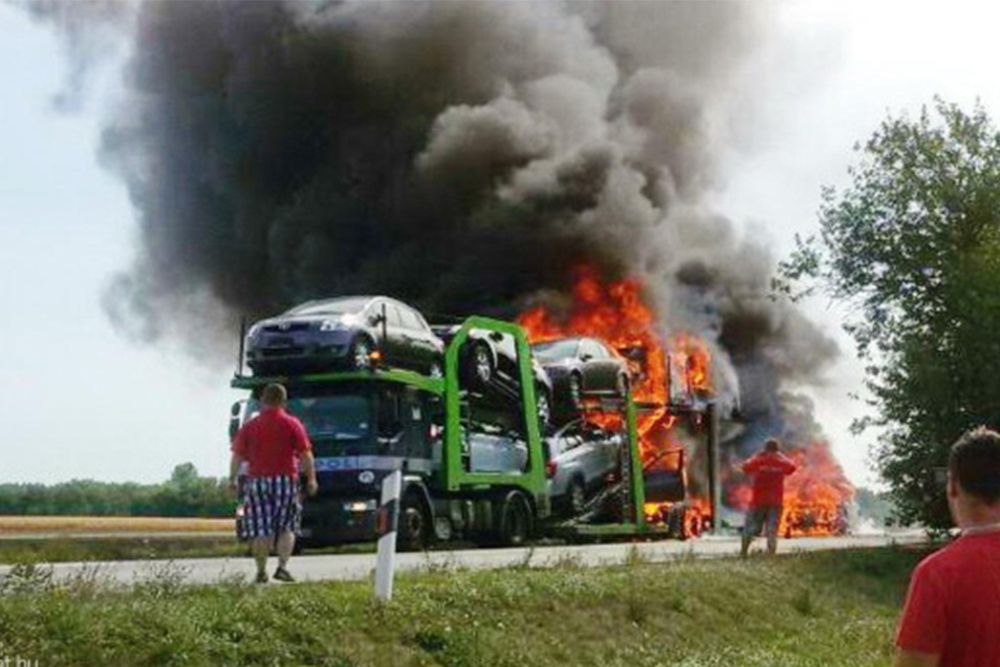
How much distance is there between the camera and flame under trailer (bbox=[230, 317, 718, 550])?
728 inches

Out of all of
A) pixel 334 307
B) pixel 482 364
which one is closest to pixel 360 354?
pixel 334 307

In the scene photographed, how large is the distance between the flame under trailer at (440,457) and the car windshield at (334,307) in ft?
3.83

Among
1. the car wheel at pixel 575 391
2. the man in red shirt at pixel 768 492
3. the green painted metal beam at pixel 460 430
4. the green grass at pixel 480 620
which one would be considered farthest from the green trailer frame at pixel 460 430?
the green grass at pixel 480 620

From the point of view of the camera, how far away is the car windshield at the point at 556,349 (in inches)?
939

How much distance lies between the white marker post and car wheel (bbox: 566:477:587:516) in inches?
481

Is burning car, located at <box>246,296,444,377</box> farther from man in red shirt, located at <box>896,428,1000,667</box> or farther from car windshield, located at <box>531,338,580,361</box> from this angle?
man in red shirt, located at <box>896,428,1000,667</box>

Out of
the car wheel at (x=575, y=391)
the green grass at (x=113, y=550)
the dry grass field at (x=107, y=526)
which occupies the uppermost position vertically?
the car wheel at (x=575, y=391)

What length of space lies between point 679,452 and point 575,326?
10371mm

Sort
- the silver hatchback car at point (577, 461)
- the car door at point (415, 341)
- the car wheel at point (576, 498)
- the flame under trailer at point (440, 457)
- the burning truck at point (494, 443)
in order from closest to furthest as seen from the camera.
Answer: the flame under trailer at point (440, 457) < the burning truck at point (494, 443) < the car door at point (415, 341) < the silver hatchback car at point (577, 461) < the car wheel at point (576, 498)

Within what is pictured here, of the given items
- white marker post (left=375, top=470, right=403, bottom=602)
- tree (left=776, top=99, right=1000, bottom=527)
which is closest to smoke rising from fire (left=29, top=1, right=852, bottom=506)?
tree (left=776, top=99, right=1000, bottom=527)

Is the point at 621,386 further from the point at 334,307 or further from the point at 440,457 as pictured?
the point at 334,307

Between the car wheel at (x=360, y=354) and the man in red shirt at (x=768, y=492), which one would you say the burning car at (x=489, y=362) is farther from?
the man in red shirt at (x=768, y=492)

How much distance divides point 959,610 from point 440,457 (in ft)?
51.4

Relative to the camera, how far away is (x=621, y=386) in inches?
942
